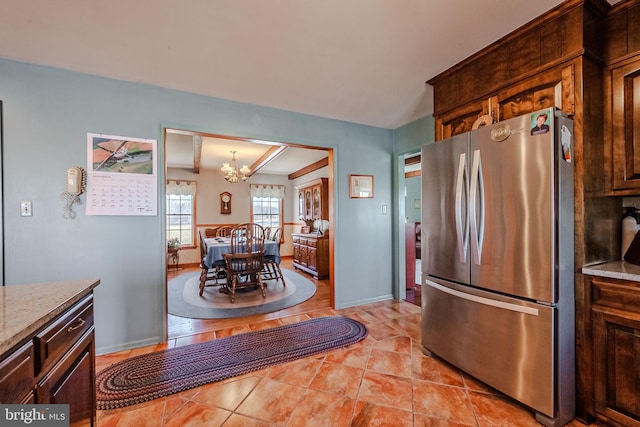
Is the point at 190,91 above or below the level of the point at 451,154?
above

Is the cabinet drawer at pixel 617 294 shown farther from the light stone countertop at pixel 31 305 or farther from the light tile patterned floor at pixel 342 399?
the light stone countertop at pixel 31 305

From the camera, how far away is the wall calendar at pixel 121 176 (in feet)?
7.59

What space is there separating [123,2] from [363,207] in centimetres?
291

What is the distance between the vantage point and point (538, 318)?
1.52 m

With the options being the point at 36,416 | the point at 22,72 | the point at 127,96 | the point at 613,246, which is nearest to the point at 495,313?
the point at 613,246

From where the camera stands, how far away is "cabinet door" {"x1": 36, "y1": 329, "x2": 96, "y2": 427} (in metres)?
0.96

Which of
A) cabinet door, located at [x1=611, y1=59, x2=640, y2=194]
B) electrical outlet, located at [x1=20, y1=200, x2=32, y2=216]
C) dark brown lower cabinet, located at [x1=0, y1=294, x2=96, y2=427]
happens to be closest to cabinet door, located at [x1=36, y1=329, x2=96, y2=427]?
dark brown lower cabinet, located at [x1=0, y1=294, x2=96, y2=427]

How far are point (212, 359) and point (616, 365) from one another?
2.64 metres

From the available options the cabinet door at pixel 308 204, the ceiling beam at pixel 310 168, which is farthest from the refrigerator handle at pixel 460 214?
the cabinet door at pixel 308 204

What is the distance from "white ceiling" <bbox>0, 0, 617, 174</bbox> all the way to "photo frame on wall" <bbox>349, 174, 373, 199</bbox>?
3.83ft

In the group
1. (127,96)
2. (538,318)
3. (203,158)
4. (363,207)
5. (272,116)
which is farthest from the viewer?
(203,158)

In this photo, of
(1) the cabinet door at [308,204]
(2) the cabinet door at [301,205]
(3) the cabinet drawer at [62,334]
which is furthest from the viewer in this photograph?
(2) the cabinet door at [301,205]

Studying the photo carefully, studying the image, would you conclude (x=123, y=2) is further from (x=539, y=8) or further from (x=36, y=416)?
(x=539, y=8)

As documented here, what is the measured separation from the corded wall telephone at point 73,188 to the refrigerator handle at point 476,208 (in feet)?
10.0
